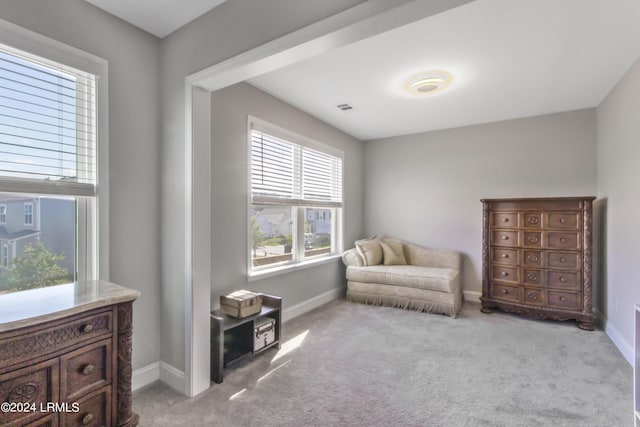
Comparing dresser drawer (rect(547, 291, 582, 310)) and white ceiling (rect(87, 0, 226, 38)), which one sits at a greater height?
white ceiling (rect(87, 0, 226, 38))

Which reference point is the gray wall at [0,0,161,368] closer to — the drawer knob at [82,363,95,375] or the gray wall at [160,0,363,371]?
the gray wall at [160,0,363,371]

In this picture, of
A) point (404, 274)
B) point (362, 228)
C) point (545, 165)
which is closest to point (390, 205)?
point (362, 228)

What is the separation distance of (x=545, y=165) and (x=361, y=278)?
112 inches

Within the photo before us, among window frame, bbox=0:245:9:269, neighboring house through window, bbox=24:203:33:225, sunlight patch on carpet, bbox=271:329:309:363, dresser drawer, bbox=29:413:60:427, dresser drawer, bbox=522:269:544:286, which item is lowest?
sunlight patch on carpet, bbox=271:329:309:363

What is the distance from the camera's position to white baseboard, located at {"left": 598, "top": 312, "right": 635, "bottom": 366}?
259 cm

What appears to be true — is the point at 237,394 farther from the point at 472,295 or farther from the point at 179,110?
the point at 472,295

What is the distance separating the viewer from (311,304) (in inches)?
154

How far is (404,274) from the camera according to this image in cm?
398

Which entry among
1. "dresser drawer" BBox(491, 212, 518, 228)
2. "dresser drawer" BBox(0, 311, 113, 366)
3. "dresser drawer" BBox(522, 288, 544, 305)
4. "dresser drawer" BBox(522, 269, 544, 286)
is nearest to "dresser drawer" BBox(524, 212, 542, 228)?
"dresser drawer" BBox(491, 212, 518, 228)

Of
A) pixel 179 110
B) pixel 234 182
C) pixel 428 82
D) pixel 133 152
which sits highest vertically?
pixel 428 82

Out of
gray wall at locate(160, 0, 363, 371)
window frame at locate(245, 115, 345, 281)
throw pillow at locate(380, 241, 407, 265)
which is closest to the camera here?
gray wall at locate(160, 0, 363, 371)

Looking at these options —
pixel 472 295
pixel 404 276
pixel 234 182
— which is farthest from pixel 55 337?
pixel 472 295

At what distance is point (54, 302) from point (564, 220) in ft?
14.7

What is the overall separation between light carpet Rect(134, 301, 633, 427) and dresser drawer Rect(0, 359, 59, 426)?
2.34ft
